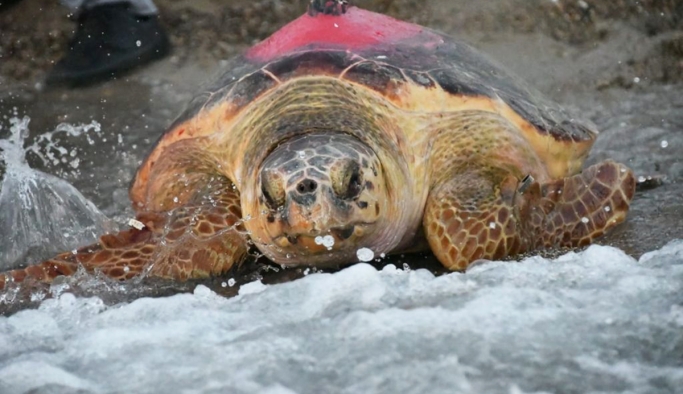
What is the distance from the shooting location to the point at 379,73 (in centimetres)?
365

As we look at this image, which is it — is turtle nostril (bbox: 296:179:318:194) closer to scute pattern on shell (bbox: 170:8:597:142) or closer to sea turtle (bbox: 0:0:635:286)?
sea turtle (bbox: 0:0:635:286)

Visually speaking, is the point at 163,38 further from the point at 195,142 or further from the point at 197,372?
the point at 197,372

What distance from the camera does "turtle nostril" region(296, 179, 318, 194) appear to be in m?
3.11

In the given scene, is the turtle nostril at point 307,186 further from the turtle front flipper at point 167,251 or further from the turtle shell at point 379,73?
the turtle shell at point 379,73

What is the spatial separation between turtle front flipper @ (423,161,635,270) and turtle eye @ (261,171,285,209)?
0.63m

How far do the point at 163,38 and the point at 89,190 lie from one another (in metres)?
2.49

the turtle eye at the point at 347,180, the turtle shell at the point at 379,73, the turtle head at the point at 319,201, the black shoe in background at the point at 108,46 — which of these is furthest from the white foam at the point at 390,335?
the black shoe in background at the point at 108,46

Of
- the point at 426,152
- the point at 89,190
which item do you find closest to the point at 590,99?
the point at 426,152

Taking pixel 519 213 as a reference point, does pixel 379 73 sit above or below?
above

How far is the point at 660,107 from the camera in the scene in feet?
19.4

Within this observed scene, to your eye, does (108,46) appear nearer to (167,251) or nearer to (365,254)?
(167,251)

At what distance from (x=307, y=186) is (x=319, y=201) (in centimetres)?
7

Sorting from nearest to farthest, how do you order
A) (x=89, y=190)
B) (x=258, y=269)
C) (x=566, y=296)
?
(x=566, y=296) → (x=258, y=269) → (x=89, y=190)

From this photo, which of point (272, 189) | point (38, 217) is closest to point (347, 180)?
point (272, 189)
